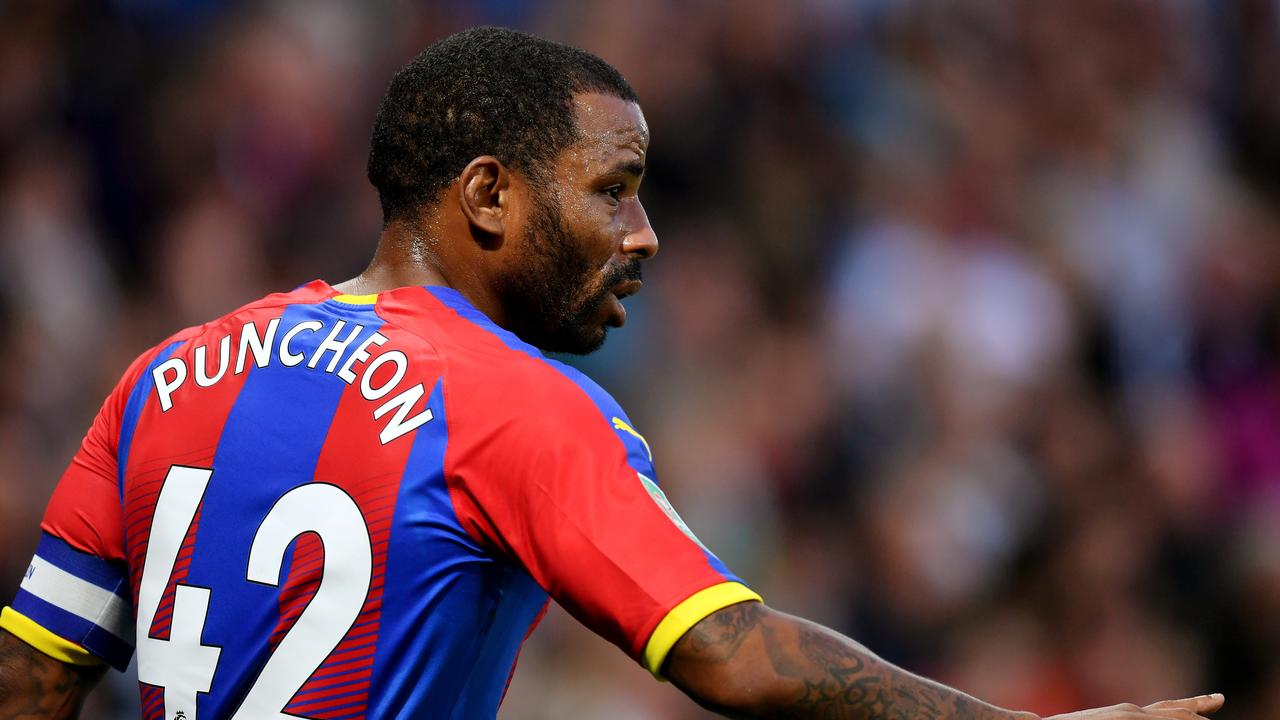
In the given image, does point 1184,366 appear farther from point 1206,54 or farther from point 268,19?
point 268,19

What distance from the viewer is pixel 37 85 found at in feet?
27.7

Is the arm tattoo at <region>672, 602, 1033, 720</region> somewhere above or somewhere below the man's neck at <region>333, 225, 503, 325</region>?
below

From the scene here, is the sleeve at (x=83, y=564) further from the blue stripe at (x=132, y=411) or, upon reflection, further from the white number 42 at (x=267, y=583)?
the white number 42 at (x=267, y=583)

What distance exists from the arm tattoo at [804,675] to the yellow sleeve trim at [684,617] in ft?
0.04

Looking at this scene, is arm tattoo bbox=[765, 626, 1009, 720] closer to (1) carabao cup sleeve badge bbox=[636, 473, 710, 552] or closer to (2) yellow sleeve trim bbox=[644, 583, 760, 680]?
(2) yellow sleeve trim bbox=[644, 583, 760, 680]

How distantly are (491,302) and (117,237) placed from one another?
5.67 metres

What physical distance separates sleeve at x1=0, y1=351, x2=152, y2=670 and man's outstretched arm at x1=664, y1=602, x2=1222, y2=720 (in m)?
1.27

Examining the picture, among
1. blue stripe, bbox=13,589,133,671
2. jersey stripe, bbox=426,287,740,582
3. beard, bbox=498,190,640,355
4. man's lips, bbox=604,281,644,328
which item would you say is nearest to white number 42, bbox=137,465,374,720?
blue stripe, bbox=13,589,133,671

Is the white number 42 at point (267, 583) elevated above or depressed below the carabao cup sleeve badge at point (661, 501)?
below

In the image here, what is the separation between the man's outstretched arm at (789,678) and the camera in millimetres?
→ 2637

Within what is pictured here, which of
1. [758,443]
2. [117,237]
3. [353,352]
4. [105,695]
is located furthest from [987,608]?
[353,352]

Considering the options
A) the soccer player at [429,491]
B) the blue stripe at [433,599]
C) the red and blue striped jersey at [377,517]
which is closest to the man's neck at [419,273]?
the soccer player at [429,491]

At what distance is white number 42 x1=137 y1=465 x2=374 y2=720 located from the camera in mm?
2855

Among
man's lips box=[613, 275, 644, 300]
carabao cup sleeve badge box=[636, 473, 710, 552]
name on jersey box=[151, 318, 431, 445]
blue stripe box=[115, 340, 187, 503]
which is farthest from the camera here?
man's lips box=[613, 275, 644, 300]
